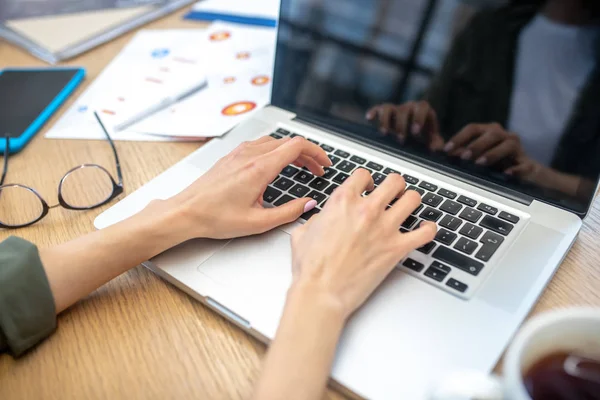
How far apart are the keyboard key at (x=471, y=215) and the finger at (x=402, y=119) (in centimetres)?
13

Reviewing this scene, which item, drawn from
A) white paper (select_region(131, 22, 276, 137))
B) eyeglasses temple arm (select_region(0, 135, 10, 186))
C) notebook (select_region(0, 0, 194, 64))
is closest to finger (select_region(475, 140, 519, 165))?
white paper (select_region(131, 22, 276, 137))

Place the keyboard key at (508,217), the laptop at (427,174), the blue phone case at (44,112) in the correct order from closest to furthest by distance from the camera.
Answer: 1. the laptop at (427,174)
2. the keyboard key at (508,217)
3. the blue phone case at (44,112)

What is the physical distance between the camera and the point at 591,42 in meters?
0.49

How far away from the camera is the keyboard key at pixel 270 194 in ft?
1.99

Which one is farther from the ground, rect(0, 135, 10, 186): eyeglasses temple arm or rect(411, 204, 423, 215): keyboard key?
rect(411, 204, 423, 215): keyboard key

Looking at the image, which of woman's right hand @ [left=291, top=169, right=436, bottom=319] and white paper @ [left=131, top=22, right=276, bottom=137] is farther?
white paper @ [left=131, top=22, right=276, bottom=137]

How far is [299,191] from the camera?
24.1 inches

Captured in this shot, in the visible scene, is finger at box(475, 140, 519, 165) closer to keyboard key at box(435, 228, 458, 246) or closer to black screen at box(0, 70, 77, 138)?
keyboard key at box(435, 228, 458, 246)

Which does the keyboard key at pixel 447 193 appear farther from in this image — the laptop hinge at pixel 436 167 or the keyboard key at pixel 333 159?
the keyboard key at pixel 333 159

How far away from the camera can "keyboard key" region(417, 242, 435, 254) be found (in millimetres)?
517

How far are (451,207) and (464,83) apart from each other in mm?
145

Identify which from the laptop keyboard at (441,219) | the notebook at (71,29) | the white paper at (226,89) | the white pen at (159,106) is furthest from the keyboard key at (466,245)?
the notebook at (71,29)

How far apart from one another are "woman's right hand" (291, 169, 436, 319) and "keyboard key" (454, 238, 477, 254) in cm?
4

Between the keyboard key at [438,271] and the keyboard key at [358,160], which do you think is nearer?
the keyboard key at [438,271]
